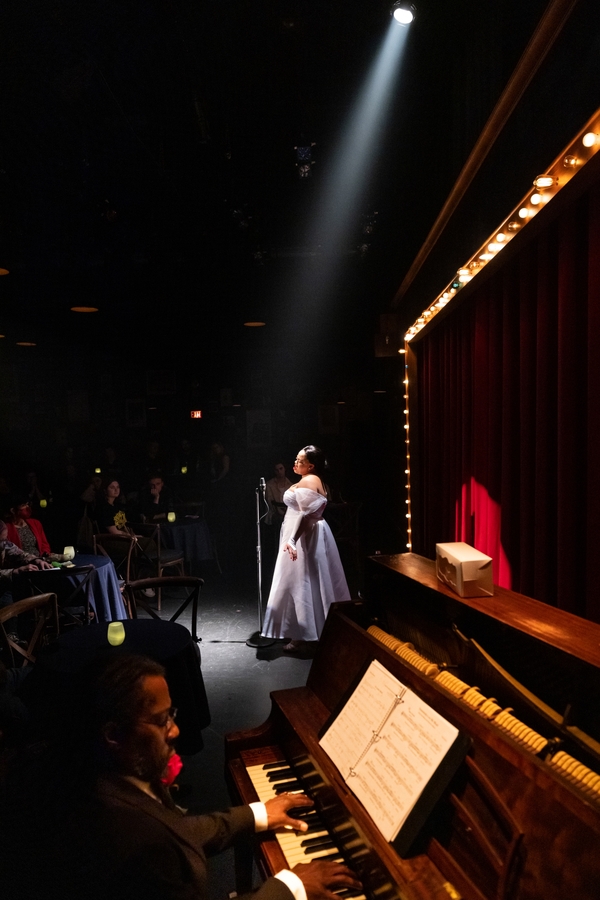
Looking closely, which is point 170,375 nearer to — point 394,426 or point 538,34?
point 394,426

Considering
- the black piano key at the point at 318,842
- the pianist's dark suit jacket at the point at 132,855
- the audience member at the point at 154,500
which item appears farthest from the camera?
the audience member at the point at 154,500

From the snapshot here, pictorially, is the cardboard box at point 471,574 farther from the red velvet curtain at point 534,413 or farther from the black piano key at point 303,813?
the black piano key at point 303,813

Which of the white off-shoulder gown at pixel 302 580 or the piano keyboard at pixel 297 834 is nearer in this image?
the piano keyboard at pixel 297 834

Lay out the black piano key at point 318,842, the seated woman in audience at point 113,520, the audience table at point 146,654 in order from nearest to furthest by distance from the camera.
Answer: the black piano key at point 318,842 < the audience table at point 146,654 < the seated woman in audience at point 113,520

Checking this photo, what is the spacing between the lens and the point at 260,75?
4.35m

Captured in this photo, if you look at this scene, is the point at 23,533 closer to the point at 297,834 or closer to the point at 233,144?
the point at 233,144

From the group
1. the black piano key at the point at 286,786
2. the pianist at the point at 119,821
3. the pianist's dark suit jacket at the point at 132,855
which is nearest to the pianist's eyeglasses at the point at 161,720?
the pianist at the point at 119,821

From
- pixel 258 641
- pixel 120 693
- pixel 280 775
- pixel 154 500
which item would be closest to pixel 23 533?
pixel 258 641

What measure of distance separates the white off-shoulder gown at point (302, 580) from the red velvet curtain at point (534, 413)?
152 cm

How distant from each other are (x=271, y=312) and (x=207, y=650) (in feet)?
16.7

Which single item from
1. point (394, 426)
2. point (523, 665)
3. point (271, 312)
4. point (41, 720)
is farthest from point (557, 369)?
point (271, 312)

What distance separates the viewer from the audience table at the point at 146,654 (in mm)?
2816

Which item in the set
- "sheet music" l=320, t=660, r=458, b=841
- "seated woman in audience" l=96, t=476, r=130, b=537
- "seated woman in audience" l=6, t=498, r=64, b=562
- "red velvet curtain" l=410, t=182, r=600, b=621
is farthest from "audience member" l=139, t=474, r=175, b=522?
"sheet music" l=320, t=660, r=458, b=841

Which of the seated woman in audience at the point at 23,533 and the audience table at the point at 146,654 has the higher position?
the seated woman in audience at the point at 23,533
